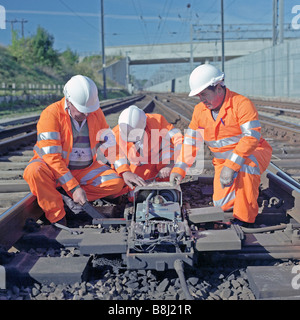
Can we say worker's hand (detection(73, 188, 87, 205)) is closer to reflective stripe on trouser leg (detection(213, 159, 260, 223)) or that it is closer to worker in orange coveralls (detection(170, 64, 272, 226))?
worker in orange coveralls (detection(170, 64, 272, 226))

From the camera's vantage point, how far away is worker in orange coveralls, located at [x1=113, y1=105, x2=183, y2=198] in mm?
4582

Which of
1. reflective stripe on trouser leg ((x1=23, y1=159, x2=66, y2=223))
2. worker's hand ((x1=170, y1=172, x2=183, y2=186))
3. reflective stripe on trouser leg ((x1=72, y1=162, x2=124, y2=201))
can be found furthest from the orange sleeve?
reflective stripe on trouser leg ((x1=23, y1=159, x2=66, y2=223))

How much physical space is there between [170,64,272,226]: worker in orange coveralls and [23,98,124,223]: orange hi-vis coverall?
2.85 feet

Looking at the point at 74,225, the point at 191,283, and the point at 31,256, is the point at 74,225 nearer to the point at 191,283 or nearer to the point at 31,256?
the point at 31,256

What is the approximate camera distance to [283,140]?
27.6 ft

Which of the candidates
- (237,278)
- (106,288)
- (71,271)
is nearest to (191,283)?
(237,278)

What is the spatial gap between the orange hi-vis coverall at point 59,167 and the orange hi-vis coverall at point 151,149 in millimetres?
218

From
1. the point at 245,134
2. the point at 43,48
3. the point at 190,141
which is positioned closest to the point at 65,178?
the point at 190,141

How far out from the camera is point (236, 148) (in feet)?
12.8

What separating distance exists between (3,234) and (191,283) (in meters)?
1.59

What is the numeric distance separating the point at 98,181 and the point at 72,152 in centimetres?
42

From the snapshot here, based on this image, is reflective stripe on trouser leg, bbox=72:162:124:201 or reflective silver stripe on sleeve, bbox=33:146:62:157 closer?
reflective silver stripe on sleeve, bbox=33:146:62:157

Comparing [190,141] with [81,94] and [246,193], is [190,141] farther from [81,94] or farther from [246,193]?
[81,94]

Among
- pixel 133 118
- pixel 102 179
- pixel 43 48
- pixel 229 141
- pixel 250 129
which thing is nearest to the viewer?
pixel 250 129
